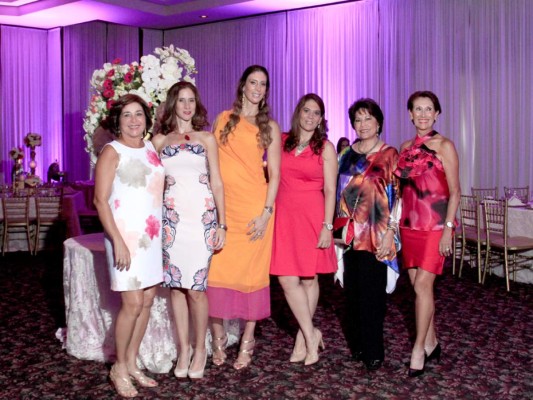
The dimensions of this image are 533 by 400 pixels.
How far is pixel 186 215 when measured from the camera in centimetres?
355

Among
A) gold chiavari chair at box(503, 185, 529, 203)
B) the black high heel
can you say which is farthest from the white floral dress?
gold chiavari chair at box(503, 185, 529, 203)

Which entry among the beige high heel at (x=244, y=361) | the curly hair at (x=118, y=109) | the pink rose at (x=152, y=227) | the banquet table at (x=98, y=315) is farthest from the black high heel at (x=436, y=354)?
the curly hair at (x=118, y=109)

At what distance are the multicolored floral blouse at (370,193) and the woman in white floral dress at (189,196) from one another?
0.79 metres

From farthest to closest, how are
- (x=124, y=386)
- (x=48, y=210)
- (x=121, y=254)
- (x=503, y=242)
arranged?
(x=48, y=210)
(x=503, y=242)
(x=124, y=386)
(x=121, y=254)

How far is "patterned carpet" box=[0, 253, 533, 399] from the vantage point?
3.58 m

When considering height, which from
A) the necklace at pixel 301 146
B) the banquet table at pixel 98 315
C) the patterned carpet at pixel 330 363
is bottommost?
the patterned carpet at pixel 330 363

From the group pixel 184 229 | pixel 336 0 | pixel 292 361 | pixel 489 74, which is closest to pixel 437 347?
pixel 292 361

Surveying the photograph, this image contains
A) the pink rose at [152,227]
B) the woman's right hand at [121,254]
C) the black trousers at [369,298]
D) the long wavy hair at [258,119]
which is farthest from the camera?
the black trousers at [369,298]

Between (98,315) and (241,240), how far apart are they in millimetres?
1074

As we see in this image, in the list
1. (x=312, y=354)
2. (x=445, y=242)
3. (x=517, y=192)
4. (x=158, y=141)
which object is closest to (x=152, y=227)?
(x=158, y=141)

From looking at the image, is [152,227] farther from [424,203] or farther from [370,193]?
[424,203]

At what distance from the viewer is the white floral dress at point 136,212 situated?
3.29 metres

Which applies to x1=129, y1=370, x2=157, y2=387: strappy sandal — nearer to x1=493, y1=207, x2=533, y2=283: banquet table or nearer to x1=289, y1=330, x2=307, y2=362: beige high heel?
x1=289, y1=330, x2=307, y2=362: beige high heel

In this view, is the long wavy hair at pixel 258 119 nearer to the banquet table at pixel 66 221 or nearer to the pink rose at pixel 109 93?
the pink rose at pixel 109 93
